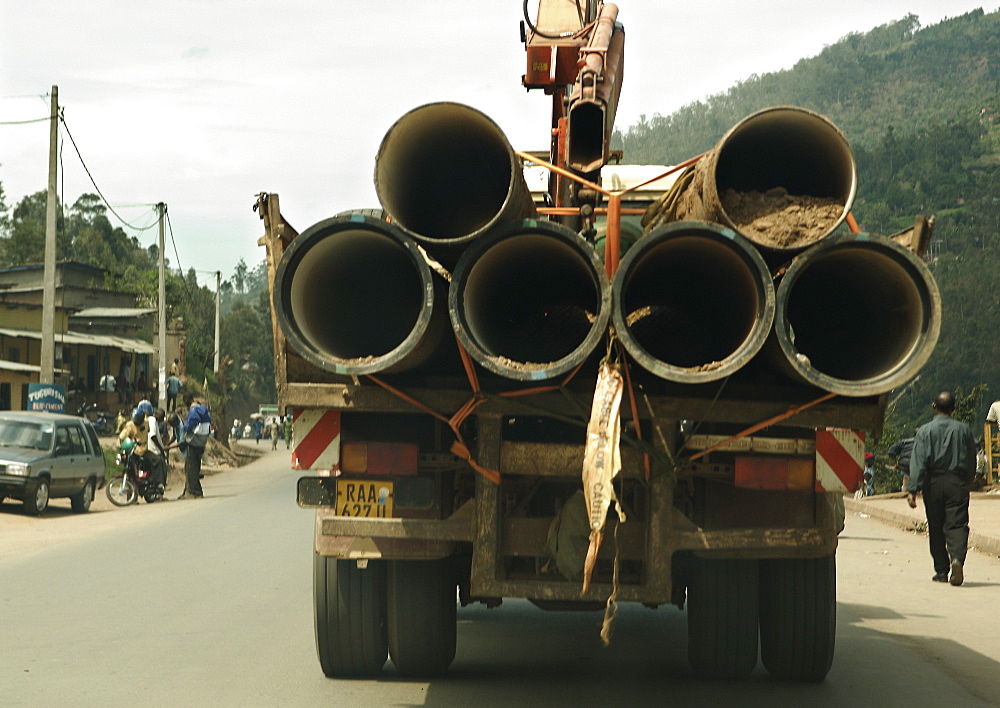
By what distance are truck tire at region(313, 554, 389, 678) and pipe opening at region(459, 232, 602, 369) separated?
1.57 m

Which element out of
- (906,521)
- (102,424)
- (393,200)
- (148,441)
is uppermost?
(393,200)

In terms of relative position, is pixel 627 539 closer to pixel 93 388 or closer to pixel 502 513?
pixel 502 513

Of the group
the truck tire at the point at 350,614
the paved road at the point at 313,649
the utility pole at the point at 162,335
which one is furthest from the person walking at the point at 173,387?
the truck tire at the point at 350,614

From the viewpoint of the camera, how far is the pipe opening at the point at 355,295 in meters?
4.78

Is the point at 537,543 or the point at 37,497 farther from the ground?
the point at 537,543

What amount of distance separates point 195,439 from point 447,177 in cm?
1728

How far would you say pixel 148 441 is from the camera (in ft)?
69.1

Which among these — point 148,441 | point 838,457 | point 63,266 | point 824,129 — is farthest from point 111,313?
point 824,129

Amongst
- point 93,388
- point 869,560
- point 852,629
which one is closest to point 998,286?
point 93,388

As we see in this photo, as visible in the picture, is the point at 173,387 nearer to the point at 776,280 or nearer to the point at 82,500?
the point at 82,500

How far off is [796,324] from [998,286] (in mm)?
59076

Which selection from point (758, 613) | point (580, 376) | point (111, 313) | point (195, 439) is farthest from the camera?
point (111, 313)

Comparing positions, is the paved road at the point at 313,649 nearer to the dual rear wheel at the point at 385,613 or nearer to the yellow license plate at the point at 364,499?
the dual rear wheel at the point at 385,613

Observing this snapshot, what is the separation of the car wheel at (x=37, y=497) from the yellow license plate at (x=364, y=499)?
44.0 feet
